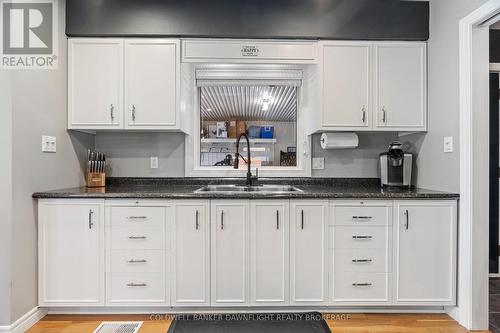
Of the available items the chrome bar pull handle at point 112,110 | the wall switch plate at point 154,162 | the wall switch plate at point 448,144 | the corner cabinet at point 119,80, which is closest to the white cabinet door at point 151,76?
the corner cabinet at point 119,80

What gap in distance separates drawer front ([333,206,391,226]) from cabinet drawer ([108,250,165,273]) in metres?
1.27

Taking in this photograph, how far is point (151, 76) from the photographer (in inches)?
100

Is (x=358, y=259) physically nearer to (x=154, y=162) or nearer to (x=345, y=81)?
(x=345, y=81)

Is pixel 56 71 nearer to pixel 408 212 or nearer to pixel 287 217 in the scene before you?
pixel 287 217

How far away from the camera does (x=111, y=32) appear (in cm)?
251

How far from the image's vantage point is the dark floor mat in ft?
6.69

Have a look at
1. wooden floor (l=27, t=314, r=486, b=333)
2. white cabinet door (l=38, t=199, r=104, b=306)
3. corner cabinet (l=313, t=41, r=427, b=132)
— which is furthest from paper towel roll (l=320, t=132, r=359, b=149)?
white cabinet door (l=38, t=199, r=104, b=306)

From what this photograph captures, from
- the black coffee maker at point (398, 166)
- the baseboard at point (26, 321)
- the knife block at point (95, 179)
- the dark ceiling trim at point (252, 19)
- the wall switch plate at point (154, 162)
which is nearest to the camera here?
the baseboard at point (26, 321)

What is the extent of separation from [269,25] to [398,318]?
242 cm

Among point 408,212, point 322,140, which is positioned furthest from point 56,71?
point 408,212

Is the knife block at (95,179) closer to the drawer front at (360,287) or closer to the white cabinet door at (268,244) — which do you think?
the white cabinet door at (268,244)

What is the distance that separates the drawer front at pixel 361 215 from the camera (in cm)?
224

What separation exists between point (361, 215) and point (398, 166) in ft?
2.18

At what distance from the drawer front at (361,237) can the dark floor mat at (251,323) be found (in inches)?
21.2
